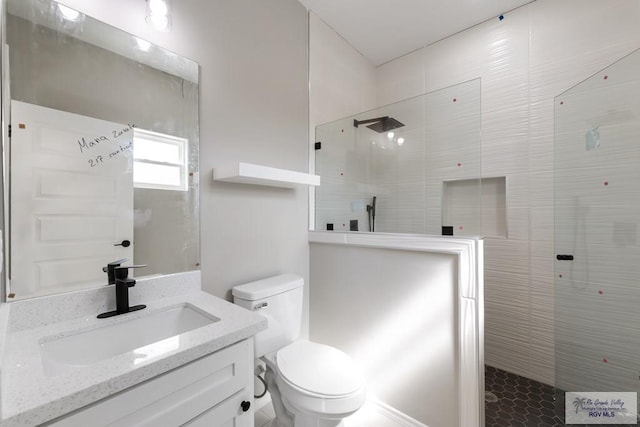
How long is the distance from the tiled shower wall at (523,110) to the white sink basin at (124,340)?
5.06ft

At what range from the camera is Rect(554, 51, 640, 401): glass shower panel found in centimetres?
133

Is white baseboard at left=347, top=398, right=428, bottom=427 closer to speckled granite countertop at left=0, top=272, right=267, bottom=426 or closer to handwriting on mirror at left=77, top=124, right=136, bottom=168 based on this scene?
speckled granite countertop at left=0, top=272, right=267, bottom=426

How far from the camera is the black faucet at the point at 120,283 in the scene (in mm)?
980

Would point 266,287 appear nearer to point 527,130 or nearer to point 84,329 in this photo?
point 84,329

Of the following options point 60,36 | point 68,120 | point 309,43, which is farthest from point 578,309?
point 60,36

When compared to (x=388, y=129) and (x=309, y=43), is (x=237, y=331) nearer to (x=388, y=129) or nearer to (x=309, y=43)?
(x=388, y=129)

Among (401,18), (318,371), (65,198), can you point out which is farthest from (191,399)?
(401,18)

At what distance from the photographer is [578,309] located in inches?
Result: 61.7

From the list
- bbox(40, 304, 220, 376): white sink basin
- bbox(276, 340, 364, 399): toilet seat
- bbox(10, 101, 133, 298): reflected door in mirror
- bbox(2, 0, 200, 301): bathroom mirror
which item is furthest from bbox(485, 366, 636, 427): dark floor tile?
bbox(10, 101, 133, 298): reflected door in mirror

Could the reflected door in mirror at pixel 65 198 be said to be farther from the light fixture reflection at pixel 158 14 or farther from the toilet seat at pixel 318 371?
the toilet seat at pixel 318 371

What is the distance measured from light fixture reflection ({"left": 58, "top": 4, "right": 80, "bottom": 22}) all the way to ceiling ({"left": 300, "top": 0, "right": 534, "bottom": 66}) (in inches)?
57.3

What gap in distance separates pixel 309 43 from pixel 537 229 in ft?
7.15

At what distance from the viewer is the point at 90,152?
101cm

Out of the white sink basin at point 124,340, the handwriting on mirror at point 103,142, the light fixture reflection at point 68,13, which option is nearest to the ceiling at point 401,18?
the light fixture reflection at point 68,13
